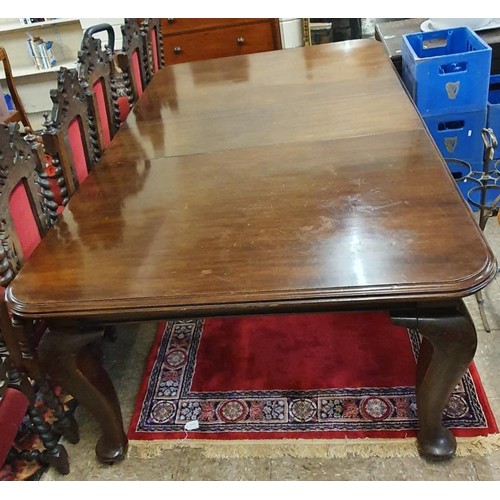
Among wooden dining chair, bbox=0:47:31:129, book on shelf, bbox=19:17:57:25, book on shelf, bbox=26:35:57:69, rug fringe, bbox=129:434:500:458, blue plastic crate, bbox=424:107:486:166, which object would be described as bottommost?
rug fringe, bbox=129:434:500:458

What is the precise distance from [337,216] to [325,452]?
719 millimetres

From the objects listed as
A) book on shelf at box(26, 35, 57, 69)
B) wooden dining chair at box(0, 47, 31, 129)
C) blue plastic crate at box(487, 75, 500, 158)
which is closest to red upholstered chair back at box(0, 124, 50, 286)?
blue plastic crate at box(487, 75, 500, 158)

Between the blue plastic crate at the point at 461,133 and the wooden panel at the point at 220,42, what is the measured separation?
1606 millimetres

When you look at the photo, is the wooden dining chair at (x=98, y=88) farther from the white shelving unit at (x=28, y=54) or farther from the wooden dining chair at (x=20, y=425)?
the white shelving unit at (x=28, y=54)

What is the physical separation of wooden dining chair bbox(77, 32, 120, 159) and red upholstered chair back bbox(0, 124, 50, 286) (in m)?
0.46

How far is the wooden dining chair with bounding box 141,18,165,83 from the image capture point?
8.49 ft

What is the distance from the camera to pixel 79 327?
4.08 ft

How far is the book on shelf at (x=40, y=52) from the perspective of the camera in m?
3.82

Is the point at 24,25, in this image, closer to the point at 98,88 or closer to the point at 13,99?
the point at 13,99

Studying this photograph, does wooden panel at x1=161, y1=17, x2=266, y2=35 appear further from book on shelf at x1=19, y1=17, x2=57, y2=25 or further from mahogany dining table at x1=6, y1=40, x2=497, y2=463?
mahogany dining table at x1=6, y1=40, x2=497, y2=463

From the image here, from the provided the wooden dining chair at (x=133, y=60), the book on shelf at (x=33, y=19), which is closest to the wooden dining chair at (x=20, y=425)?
the wooden dining chair at (x=133, y=60)

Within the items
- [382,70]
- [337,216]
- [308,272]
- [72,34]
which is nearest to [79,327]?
[308,272]
